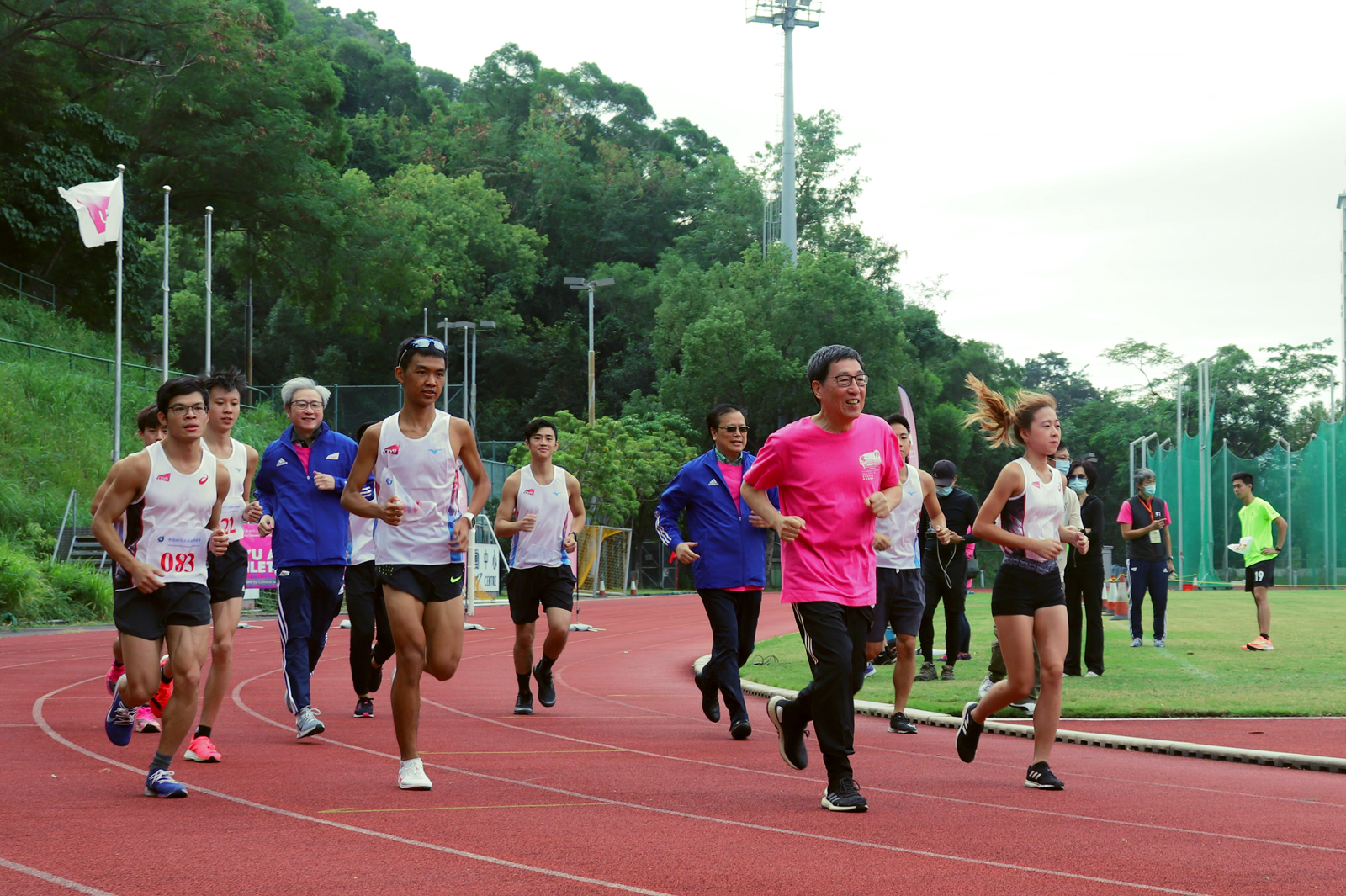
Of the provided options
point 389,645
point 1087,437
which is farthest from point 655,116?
point 389,645

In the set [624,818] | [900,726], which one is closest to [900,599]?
[900,726]

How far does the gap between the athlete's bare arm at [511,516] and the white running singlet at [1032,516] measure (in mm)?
3977

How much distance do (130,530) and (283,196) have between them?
44.3 metres

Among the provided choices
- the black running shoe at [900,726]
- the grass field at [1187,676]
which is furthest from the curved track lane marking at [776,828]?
the grass field at [1187,676]

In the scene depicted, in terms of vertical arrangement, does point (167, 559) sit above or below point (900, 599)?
above

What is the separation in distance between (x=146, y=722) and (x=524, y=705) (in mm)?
2908

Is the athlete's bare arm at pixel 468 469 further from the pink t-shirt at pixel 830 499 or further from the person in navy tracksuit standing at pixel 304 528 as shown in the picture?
the person in navy tracksuit standing at pixel 304 528

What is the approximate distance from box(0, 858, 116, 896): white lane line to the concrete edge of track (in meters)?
3.65

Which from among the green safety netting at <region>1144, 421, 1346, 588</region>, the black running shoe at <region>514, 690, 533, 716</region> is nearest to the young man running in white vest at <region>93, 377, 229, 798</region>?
the black running shoe at <region>514, 690, 533, 716</region>

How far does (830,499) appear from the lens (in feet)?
22.4

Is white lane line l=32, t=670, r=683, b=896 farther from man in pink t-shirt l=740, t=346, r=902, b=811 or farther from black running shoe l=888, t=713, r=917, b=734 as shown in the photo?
black running shoe l=888, t=713, r=917, b=734

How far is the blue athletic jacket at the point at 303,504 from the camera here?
30.4ft

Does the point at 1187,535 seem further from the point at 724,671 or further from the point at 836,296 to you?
the point at 724,671

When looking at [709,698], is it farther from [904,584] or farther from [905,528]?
[905,528]
